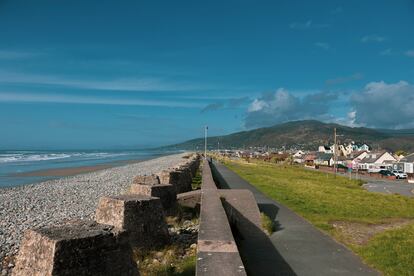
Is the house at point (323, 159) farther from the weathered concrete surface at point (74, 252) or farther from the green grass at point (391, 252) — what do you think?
the weathered concrete surface at point (74, 252)

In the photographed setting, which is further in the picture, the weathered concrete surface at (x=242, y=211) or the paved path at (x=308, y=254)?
the weathered concrete surface at (x=242, y=211)

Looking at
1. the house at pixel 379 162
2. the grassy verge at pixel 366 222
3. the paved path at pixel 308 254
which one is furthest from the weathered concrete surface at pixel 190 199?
the house at pixel 379 162

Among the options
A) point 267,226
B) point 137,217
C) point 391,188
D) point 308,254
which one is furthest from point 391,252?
point 391,188

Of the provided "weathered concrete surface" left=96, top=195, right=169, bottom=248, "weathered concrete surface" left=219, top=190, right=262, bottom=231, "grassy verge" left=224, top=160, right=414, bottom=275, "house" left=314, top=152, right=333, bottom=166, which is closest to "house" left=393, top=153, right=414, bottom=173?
"house" left=314, top=152, right=333, bottom=166

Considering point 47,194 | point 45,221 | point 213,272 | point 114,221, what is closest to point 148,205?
point 114,221

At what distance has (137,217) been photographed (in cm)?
761

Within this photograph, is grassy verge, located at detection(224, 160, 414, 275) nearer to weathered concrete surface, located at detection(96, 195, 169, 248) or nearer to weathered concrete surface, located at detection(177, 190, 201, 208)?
weathered concrete surface, located at detection(177, 190, 201, 208)

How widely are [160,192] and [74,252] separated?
6073 millimetres

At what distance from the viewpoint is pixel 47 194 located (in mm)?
23594

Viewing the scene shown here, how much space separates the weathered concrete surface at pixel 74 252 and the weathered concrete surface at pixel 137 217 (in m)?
2.26

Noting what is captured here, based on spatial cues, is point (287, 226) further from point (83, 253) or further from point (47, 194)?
point (47, 194)

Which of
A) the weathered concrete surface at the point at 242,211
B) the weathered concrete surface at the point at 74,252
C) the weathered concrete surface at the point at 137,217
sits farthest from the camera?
the weathered concrete surface at the point at 242,211

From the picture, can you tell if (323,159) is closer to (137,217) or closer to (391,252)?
(391,252)

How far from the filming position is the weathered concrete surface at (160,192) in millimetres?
10289
